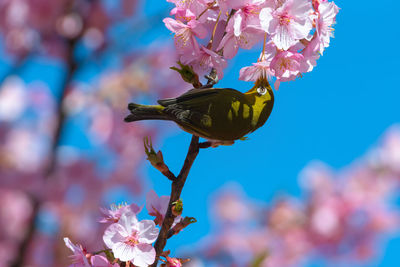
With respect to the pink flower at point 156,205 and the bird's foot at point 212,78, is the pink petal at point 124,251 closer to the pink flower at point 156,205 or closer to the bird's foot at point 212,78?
the pink flower at point 156,205

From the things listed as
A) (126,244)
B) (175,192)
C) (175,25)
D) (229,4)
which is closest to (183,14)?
(175,25)

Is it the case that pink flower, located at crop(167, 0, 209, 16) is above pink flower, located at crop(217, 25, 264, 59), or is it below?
above

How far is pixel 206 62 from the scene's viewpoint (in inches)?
42.4

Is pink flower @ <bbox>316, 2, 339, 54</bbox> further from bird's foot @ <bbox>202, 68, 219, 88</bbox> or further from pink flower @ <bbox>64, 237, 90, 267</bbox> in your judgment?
pink flower @ <bbox>64, 237, 90, 267</bbox>

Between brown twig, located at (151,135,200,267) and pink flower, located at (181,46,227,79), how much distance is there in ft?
0.65

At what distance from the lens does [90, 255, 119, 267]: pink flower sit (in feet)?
3.10

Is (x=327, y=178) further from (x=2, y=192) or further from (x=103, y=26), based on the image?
(x=2, y=192)

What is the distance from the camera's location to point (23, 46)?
675 centimetres

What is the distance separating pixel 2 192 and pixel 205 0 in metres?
7.25

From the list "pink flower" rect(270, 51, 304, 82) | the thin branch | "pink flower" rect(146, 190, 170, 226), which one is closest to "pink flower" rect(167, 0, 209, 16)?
"pink flower" rect(270, 51, 304, 82)

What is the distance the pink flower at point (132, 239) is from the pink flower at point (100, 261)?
0.03 m

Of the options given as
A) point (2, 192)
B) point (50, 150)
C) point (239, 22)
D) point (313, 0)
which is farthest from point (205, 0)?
point (2, 192)

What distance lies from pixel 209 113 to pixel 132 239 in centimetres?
32

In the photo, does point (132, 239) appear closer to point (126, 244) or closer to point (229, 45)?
point (126, 244)
